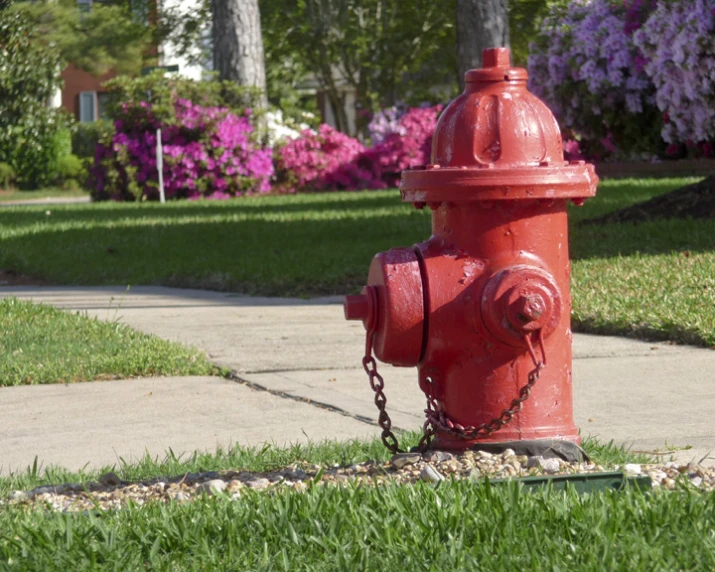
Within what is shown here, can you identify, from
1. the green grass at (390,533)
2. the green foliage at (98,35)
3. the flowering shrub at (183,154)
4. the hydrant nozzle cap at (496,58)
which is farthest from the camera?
the green foliage at (98,35)

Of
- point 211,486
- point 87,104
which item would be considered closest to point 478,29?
point 211,486

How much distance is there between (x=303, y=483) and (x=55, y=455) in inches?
47.5

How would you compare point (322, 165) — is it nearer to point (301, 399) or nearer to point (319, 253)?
point (319, 253)

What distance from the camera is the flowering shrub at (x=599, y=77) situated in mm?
11695

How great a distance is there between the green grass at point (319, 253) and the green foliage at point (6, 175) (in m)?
18.7

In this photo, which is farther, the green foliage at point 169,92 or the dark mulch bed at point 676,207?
the green foliage at point 169,92

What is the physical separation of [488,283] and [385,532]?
0.95 meters

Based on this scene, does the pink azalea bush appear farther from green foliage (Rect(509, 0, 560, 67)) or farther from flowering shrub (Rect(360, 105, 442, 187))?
green foliage (Rect(509, 0, 560, 67))

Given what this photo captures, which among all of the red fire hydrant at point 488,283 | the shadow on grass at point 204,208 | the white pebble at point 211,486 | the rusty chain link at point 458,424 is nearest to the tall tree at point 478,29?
the shadow on grass at point 204,208

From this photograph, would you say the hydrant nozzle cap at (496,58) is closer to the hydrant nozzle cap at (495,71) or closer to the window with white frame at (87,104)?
the hydrant nozzle cap at (495,71)

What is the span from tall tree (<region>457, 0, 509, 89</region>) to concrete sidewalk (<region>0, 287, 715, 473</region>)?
12299 mm

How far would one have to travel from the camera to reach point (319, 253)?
1088 cm

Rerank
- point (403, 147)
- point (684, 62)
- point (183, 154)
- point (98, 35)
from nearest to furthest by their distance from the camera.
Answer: point (684, 62), point (183, 154), point (403, 147), point (98, 35)

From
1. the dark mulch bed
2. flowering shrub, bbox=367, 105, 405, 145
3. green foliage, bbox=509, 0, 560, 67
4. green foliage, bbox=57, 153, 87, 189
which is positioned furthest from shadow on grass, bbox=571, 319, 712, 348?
green foliage, bbox=57, 153, 87, 189
